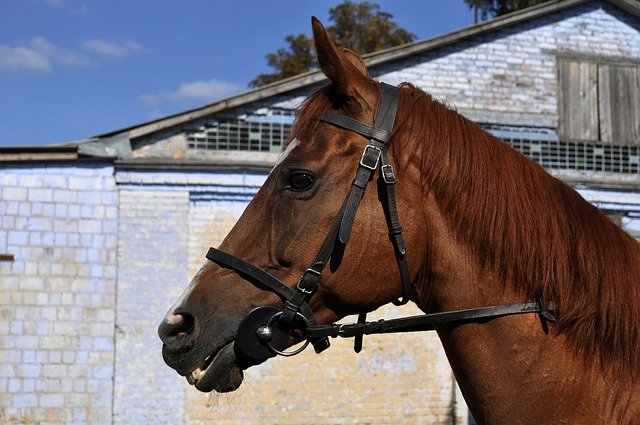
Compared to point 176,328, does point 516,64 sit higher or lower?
higher

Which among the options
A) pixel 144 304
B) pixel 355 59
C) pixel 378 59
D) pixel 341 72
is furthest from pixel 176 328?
pixel 378 59

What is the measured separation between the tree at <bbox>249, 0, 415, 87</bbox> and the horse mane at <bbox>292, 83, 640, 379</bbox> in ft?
81.0

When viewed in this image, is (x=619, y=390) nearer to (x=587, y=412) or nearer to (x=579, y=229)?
(x=587, y=412)

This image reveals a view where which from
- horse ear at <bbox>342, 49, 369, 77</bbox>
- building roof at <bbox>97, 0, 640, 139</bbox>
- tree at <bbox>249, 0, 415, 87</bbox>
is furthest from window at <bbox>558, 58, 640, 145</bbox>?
tree at <bbox>249, 0, 415, 87</bbox>

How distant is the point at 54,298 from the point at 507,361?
7987 mm

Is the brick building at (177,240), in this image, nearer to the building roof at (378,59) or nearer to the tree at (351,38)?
the building roof at (378,59)

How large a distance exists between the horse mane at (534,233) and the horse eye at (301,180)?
169 mm

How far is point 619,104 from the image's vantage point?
11648 mm

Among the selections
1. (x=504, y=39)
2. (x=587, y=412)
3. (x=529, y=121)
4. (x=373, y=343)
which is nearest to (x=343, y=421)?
(x=373, y=343)

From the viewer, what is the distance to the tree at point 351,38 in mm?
27359

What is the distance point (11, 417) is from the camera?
9.34 metres

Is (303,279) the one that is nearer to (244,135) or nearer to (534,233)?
(534,233)

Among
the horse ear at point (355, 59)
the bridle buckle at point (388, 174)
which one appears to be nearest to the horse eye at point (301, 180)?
the bridle buckle at point (388, 174)

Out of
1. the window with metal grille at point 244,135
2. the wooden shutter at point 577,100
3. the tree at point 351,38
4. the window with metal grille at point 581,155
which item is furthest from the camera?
the tree at point 351,38
